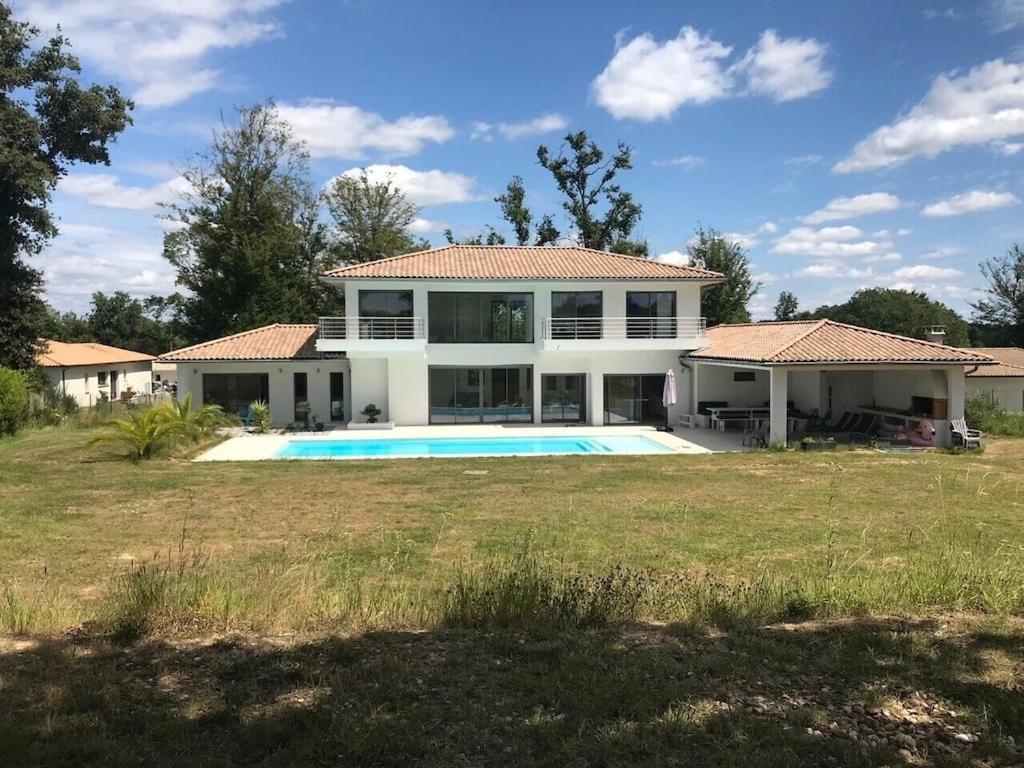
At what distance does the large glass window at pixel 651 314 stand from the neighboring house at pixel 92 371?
25806 millimetres

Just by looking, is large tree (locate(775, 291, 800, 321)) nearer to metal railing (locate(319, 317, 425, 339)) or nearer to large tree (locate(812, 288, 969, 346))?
large tree (locate(812, 288, 969, 346))

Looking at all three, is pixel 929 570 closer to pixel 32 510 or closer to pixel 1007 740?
pixel 1007 740

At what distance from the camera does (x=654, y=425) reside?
28922 mm

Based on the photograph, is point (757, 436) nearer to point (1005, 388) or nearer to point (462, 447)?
point (462, 447)

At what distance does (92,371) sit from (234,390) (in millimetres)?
17060

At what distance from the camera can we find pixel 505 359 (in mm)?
28375

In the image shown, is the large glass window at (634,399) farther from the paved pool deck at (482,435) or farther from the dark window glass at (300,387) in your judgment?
the dark window glass at (300,387)

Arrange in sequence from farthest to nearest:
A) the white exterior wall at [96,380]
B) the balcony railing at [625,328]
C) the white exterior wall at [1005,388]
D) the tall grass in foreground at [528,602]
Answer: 1. the white exterior wall at [96,380]
2. the white exterior wall at [1005,388]
3. the balcony railing at [625,328]
4. the tall grass in foreground at [528,602]

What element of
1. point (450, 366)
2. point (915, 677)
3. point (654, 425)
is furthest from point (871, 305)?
point (915, 677)

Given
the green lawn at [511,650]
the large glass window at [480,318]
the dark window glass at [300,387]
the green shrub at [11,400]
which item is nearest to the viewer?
A: the green lawn at [511,650]

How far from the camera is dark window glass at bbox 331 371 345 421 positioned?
29859 millimetres

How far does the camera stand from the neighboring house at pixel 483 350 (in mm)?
27812

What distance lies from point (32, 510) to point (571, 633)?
37.9 ft

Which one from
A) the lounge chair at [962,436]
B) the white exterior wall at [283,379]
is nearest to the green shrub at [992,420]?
the lounge chair at [962,436]
